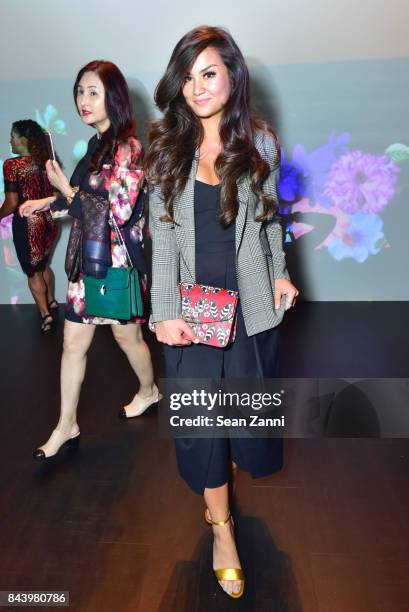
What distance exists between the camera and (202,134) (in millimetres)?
1663

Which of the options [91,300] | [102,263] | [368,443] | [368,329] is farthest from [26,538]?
[368,329]

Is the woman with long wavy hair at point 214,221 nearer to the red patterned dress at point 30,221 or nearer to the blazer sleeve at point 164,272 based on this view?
the blazer sleeve at point 164,272

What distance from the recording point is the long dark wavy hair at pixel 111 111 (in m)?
2.18

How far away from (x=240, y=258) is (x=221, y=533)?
86cm

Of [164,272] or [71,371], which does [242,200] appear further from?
[71,371]

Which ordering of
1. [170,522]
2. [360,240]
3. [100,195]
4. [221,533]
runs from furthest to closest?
[360,240] < [100,195] < [170,522] < [221,533]

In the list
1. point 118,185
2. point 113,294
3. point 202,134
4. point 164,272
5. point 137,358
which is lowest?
point 137,358

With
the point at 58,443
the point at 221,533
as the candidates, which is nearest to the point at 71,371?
the point at 58,443

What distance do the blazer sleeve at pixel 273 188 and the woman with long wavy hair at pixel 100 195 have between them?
2.10 ft

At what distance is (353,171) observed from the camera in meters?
4.16

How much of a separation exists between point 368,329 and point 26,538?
260cm

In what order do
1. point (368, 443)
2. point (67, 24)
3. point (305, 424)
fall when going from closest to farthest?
point (368, 443)
point (305, 424)
point (67, 24)

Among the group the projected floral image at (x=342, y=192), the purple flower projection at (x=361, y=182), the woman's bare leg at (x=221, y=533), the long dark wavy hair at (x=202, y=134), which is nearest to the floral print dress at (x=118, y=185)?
the long dark wavy hair at (x=202, y=134)

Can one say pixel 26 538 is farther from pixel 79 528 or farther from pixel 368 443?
pixel 368 443
